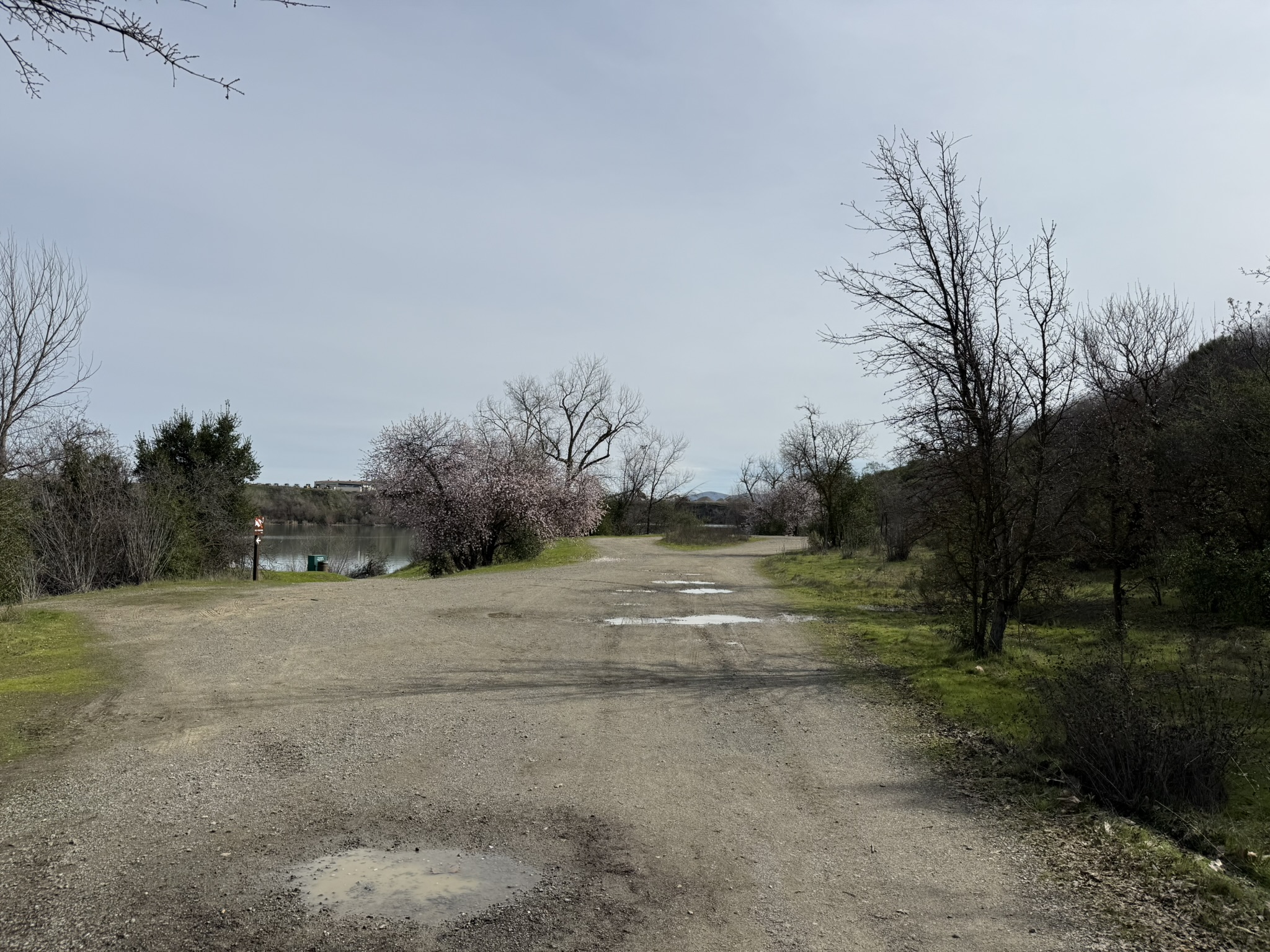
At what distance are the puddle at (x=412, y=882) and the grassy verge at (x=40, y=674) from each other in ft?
11.0

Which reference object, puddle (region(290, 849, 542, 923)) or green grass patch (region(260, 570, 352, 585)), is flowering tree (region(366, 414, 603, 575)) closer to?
green grass patch (region(260, 570, 352, 585))

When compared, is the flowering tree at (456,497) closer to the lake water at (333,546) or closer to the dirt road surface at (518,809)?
the lake water at (333,546)

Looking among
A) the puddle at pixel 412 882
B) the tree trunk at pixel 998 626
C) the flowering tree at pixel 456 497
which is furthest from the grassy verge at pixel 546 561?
the puddle at pixel 412 882

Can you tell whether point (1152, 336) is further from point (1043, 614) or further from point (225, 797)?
point (225, 797)

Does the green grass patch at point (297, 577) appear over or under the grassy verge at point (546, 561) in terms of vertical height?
under

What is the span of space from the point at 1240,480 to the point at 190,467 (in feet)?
98.0

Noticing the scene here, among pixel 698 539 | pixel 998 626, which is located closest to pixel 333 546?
pixel 698 539

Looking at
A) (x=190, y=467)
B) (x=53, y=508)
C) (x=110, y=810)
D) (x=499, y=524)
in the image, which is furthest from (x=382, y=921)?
(x=190, y=467)

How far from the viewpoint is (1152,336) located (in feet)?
69.6

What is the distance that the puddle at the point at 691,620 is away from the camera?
13.0 metres

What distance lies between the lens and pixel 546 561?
28875 mm

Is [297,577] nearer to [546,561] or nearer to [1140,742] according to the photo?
[546,561]

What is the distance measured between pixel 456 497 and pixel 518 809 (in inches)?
972

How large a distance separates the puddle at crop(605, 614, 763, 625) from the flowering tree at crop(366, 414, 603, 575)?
16434mm
